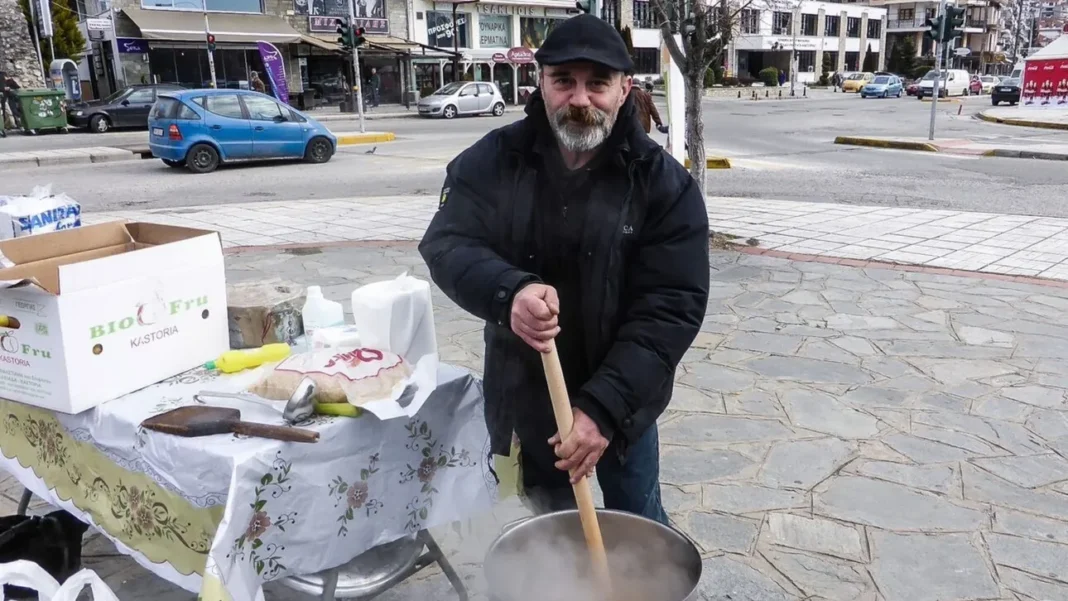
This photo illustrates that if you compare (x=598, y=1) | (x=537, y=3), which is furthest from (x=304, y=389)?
(x=537, y=3)

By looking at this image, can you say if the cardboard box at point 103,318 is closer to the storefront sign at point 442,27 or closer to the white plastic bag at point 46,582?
the white plastic bag at point 46,582

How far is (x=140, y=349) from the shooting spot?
2145 millimetres

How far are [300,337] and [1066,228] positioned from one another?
9.02 meters

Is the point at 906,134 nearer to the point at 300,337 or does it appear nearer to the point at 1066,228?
the point at 1066,228

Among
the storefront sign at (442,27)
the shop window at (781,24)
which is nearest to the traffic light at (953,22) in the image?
the storefront sign at (442,27)

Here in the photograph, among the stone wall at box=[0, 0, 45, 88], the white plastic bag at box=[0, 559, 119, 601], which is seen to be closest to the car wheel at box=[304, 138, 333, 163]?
the white plastic bag at box=[0, 559, 119, 601]

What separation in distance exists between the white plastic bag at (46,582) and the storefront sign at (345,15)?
115 ft

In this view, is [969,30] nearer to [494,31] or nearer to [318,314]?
[494,31]

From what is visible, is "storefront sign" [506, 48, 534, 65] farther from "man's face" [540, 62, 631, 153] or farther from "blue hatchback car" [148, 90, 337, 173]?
"man's face" [540, 62, 631, 153]

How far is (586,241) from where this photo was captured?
197 cm

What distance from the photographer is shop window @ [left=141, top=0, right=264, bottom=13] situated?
3083cm

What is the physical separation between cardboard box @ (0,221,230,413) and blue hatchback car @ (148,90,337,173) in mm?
12816

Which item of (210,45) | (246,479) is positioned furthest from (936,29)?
(210,45)

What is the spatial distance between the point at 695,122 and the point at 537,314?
22.1 ft
